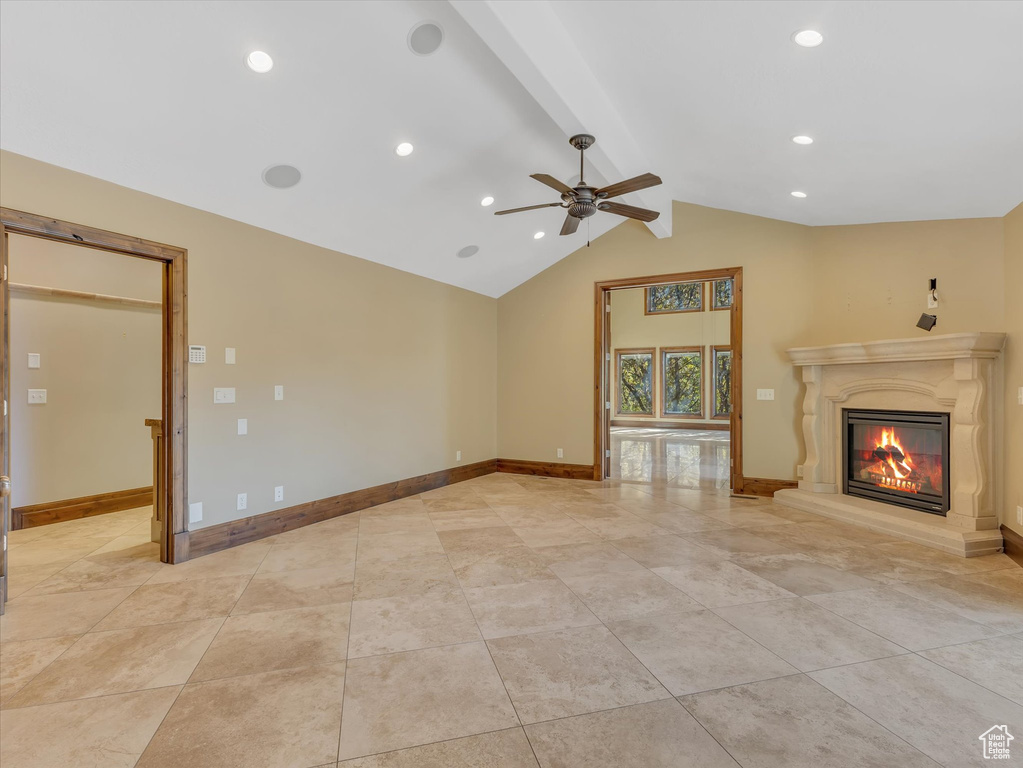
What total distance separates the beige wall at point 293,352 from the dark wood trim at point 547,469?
3.53 feet

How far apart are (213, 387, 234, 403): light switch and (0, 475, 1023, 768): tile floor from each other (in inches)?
47.0

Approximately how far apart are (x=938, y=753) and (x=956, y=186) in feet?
12.8

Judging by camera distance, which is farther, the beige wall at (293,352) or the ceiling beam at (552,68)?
the beige wall at (293,352)

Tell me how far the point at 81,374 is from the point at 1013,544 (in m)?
8.28

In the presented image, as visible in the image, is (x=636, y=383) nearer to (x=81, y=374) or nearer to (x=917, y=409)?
(x=917, y=409)

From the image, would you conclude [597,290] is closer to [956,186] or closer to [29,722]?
[956,186]

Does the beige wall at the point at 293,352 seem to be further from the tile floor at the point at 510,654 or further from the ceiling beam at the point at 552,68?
the ceiling beam at the point at 552,68

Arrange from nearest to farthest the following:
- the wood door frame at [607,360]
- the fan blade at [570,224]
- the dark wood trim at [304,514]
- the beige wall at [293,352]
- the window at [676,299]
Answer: the beige wall at [293,352] < the dark wood trim at [304,514] < the fan blade at [570,224] < the wood door frame at [607,360] < the window at [676,299]

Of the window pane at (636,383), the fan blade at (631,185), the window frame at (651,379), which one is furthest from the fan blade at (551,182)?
the window pane at (636,383)

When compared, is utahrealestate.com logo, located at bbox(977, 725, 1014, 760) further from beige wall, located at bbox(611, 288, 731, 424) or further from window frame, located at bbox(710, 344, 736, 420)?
window frame, located at bbox(710, 344, 736, 420)

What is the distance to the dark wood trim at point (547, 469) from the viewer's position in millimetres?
6852

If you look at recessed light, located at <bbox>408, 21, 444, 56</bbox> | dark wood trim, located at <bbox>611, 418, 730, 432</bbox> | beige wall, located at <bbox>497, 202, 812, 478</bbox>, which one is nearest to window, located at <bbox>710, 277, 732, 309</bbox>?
dark wood trim, located at <bbox>611, 418, 730, 432</bbox>

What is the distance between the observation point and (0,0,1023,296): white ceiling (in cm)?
256

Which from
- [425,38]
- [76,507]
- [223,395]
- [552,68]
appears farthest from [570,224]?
[76,507]
